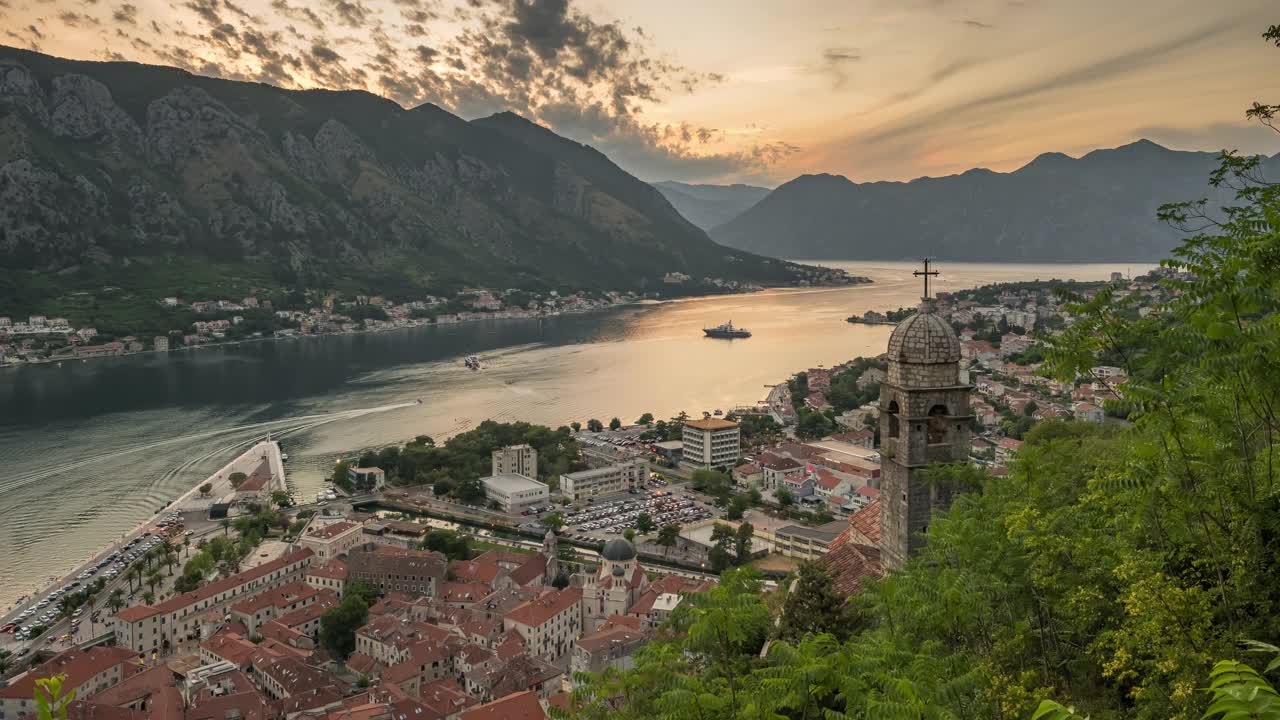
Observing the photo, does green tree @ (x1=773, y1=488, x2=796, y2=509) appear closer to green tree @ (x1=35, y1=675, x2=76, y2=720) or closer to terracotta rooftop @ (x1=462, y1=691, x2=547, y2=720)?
A: terracotta rooftop @ (x1=462, y1=691, x2=547, y2=720)

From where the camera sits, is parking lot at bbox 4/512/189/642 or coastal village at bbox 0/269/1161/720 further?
parking lot at bbox 4/512/189/642

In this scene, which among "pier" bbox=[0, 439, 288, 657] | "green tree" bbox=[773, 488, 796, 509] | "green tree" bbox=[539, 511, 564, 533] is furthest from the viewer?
"green tree" bbox=[773, 488, 796, 509]

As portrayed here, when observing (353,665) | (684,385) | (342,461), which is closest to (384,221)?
(684,385)

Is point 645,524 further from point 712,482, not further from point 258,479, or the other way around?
point 258,479

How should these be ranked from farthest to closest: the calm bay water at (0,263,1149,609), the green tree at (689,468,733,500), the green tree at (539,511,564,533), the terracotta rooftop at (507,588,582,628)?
the green tree at (689,468,733,500) < the calm bay water at (0,263,1149,609) < the green tree at (539,511,564,533) < the terracotta rooftop at (507,588,582,628)

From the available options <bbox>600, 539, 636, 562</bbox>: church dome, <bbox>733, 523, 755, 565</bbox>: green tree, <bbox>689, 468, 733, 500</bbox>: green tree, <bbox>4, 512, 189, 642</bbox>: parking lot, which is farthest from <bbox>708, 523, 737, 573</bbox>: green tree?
<bbox>4, 512, 189, 642</bbox>: parking lot

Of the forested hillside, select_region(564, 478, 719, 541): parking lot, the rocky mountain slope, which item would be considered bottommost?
select_region(564, 478, 719, 541): parking lot

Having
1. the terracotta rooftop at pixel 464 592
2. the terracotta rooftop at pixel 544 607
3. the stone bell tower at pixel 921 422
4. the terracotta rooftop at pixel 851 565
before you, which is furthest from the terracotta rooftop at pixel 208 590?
the stone bell tower at pixel 921 422

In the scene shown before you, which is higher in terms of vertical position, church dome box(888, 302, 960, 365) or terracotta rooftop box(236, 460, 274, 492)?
church dome box(888, 302, 960, 365)
